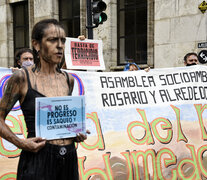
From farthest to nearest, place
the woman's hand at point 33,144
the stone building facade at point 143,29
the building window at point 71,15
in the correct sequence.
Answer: the building window at point 71,15, the stone building facade at point 143,29, the woman's hand at point 33,144

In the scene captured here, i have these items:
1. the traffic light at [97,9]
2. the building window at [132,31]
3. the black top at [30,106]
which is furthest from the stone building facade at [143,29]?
the black top at [30,106]

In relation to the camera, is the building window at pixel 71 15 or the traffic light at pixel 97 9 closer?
the traffic light at pixel 97 9

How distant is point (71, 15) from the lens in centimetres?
1217

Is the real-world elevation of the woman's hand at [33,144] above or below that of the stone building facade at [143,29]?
below

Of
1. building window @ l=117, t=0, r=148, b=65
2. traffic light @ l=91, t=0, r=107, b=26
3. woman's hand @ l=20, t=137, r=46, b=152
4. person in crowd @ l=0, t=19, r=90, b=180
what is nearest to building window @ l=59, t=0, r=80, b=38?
building window @ l=117, t=0, r=148, b=65

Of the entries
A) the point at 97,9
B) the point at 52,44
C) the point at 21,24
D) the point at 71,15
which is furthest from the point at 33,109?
the point at 21,24

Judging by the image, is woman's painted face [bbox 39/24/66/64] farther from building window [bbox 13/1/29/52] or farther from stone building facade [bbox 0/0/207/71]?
building window [bbox 13/1/29/52]

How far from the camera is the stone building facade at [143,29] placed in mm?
8930

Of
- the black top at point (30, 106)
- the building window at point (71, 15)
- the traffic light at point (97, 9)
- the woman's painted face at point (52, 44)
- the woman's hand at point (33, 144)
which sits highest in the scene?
the building window at point (71, 15)

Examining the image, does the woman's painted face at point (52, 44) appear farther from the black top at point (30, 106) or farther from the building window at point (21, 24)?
the building window at point (21, 24)

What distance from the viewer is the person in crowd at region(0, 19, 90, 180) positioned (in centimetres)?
189

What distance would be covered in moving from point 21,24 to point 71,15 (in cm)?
272

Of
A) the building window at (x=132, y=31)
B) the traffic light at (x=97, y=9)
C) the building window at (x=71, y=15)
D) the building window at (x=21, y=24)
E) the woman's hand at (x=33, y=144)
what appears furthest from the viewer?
the building window at (x=21, y=24)

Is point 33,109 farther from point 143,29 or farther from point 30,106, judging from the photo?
point 143,29
